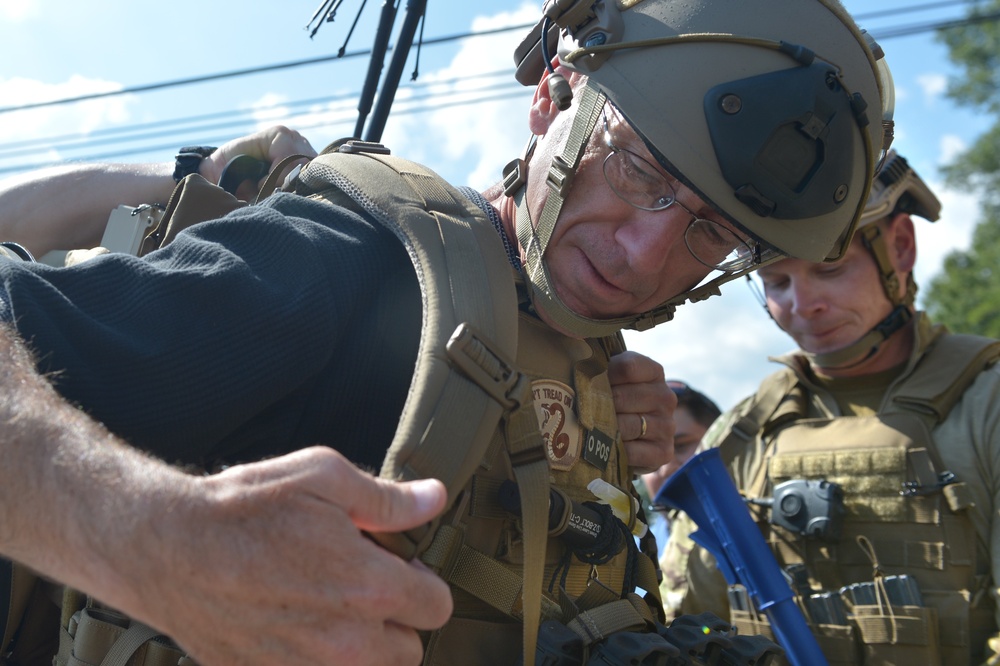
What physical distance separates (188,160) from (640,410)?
1550 mm

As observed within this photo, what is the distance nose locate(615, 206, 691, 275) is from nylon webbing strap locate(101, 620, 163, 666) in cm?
124

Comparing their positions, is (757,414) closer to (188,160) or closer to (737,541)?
(737,541)

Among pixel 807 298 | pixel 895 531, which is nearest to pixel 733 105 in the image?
pixel 807 298

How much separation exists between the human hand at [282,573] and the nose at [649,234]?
1.07 metres

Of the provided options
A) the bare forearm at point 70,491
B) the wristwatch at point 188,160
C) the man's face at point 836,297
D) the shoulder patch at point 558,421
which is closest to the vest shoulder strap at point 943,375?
the man's face at point 836,297

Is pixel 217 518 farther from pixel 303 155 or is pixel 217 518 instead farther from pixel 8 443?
pixel 303 155

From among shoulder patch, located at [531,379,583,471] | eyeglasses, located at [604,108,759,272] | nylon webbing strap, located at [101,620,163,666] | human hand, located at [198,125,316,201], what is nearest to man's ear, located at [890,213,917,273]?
eyeglasses, located at [604,108,759,272]

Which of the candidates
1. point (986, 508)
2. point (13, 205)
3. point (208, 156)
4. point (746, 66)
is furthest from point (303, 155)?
point (986, 508)

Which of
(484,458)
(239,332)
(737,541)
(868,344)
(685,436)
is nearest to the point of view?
(239,332)

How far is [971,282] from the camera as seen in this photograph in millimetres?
22875

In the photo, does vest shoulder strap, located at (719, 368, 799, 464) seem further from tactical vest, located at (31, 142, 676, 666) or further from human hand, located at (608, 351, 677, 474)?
tactical vest, located at (31, 142, 676, 666)

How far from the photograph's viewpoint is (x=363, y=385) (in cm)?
167

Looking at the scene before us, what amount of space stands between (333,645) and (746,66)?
1.56 meters

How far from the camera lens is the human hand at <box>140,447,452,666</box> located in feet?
3.51
